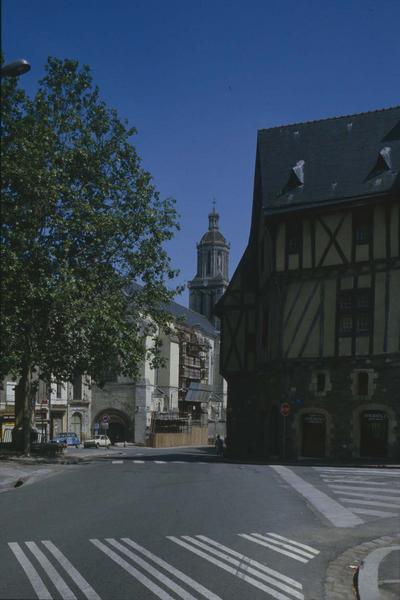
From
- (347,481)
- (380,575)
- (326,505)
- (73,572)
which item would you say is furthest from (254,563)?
(347,481)

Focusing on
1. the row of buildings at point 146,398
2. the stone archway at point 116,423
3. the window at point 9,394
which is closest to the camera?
the window at point 9,394

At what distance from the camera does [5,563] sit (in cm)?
868

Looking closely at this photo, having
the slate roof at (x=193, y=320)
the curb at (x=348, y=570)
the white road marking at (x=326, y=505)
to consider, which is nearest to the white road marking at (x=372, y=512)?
the white road marking at (x=326, y=505)

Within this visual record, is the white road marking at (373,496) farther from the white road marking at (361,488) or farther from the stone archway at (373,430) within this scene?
the stone archway at (373,430)

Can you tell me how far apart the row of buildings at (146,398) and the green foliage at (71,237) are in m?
14.9

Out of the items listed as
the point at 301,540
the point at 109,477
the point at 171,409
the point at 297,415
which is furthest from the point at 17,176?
the point at 171,409

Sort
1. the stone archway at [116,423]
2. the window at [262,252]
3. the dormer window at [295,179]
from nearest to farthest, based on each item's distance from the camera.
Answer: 1. the dormer window at [295,179]
2. the window at [262,252]
3. the stone archway at [116,423]

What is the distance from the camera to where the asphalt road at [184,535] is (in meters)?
7.88

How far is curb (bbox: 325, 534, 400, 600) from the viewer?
7.92 meters

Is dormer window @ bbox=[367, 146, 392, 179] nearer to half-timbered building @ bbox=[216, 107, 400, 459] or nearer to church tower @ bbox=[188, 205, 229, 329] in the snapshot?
half-timbered building @ bbox=[216, 107, 400, 459]

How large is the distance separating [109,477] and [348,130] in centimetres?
2343

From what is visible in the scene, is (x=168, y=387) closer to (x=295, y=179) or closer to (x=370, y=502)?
(x=295, y=179)

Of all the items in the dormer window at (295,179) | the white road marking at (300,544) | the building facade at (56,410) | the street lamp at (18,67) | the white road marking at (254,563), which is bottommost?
the building facade at (56,410)

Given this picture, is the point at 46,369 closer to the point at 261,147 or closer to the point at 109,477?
the point at 109,477
